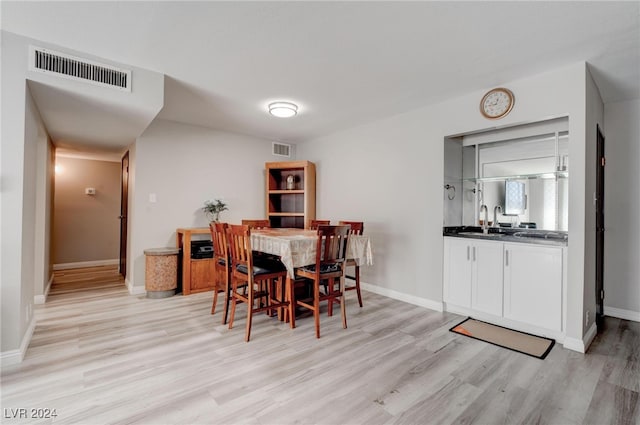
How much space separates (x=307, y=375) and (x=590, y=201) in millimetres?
2825

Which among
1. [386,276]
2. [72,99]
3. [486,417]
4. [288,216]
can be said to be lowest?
[486,417]

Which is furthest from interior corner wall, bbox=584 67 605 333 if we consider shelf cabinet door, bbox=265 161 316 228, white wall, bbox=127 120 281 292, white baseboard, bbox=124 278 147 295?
white baseboard, bbox=124 278 147 295

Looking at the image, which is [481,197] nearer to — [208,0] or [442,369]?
[442,369]

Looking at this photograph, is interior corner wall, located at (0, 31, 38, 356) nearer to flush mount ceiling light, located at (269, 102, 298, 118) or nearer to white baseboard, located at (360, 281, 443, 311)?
flush mount ceiling light, located at (269, 102, 298, 118)

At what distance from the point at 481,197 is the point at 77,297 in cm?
530

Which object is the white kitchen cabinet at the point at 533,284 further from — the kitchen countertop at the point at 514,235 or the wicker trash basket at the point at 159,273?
the wicker trash basket at the point at 159,273

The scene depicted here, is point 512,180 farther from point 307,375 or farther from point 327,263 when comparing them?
point 307,375

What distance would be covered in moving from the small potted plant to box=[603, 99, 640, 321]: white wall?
16.1 ft

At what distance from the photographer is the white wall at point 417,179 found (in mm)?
2512

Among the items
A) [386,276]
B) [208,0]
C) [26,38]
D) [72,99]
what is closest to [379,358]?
[386,276]

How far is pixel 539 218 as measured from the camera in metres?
3.28

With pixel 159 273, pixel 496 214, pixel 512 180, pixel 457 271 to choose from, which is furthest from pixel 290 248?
pixel 512 180

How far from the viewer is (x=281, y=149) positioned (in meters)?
5.60

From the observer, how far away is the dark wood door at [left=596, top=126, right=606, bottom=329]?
3.08 meters
